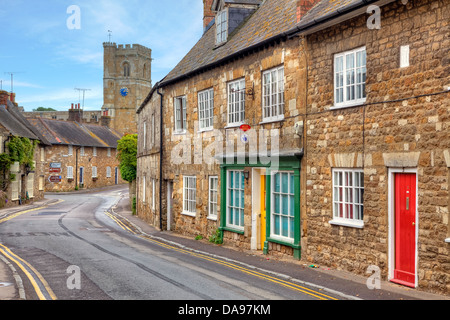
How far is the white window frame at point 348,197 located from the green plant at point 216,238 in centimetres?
579

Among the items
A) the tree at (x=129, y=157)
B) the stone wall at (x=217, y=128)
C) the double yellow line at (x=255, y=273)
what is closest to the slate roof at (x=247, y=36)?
the stone wall at (x=217, y=128)

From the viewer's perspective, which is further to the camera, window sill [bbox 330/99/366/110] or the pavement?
window sill [bbox 330/99/366/110]

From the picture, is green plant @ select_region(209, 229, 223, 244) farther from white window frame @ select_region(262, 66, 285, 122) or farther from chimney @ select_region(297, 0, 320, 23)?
chimney @ select_region(297, 0, 320, 23)

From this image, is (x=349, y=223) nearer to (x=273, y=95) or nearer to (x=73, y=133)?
(x=273, y=95)

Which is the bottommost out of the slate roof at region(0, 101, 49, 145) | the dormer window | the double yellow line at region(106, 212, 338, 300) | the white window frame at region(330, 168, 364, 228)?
the double yellow line at region(106, 212, 338, 300)

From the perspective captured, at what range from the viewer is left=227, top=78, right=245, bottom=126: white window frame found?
52.7 feet

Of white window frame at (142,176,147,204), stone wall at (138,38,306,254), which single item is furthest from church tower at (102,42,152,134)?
stone wall at (138,38,306,254)

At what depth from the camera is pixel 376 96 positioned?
35.7 ft

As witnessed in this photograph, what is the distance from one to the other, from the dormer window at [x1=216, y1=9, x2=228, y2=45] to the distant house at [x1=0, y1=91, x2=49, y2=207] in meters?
21.1

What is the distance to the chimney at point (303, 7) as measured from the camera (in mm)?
13789

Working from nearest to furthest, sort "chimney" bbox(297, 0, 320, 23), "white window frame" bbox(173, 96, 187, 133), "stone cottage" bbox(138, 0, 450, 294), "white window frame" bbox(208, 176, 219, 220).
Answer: "stone cottage" bbox(138, 0, 450, 294) < "chimney" bbox(297, 0, 320, 23) < "white window frame" bbox(208, 176, 219, 220) < "white window frame" bbox(173, 96, 187, 133)

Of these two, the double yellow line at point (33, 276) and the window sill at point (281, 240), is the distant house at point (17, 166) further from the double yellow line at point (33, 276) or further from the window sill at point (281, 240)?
the window sill at point (281, 240)

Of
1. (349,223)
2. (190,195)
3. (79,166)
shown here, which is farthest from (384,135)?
(79,166)
